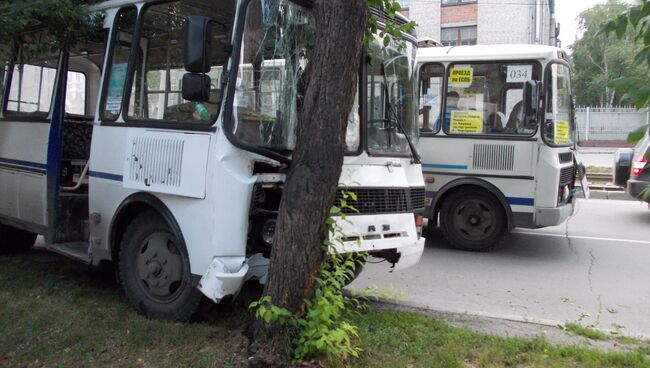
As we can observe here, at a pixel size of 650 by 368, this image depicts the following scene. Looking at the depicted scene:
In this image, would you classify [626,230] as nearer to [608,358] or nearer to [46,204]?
[608,358]

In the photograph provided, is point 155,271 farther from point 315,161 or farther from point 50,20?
point 50,20

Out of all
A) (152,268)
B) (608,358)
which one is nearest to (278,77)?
(152,268)

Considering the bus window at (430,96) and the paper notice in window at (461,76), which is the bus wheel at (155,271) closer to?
the bus window at (430,96)

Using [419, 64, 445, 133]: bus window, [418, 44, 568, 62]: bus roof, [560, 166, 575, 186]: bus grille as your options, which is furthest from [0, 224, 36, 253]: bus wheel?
[560, 166, 575, 186]: bus grille

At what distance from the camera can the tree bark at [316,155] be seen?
143 inches

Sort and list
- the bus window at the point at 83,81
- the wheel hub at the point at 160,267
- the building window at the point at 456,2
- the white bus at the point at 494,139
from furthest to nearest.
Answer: the building window at the point at 456,2 → the white bus at the point at 494,139 → the bus window at the point at 83,81 → the wheel hub at the point at 160,267

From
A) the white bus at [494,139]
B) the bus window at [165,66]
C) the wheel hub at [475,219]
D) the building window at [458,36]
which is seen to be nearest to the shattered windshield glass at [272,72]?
the bus window at [165,66]

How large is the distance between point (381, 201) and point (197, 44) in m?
1.95

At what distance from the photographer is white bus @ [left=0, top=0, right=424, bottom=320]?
3.99 meters

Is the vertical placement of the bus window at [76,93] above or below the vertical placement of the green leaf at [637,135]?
above

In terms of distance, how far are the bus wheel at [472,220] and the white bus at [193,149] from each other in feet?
8.95

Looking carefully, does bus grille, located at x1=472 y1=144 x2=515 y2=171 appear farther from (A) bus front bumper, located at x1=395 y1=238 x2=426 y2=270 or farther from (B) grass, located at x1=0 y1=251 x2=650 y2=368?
(B) grass, located at x1=0 y1=251 x2=650 y2=368

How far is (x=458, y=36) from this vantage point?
29250mm

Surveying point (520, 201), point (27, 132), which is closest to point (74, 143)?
point (27, 132)
